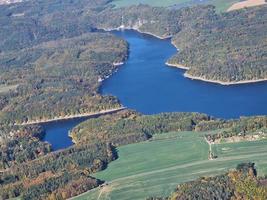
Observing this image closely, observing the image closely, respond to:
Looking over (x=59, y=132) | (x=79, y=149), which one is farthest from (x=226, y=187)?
(x=59, y=132)

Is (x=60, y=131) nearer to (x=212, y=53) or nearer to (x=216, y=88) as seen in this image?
(x=216, y=88)

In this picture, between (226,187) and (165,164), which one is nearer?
(226,187)

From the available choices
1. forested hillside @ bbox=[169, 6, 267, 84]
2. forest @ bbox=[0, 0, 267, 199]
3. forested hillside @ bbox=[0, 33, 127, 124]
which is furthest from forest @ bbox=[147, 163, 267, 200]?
forested hillside @ bbox=[169, 6, 267, 84]

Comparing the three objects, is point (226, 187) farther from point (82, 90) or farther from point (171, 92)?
point (82, 90)

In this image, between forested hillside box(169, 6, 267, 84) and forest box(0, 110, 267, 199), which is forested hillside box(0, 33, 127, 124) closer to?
forest box(0, 110, 267, 199)

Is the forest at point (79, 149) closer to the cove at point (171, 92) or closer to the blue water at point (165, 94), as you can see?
the blue water at point (165, 94)

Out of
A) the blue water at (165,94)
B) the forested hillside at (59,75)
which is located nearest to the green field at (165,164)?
the blue water at (165,94)
